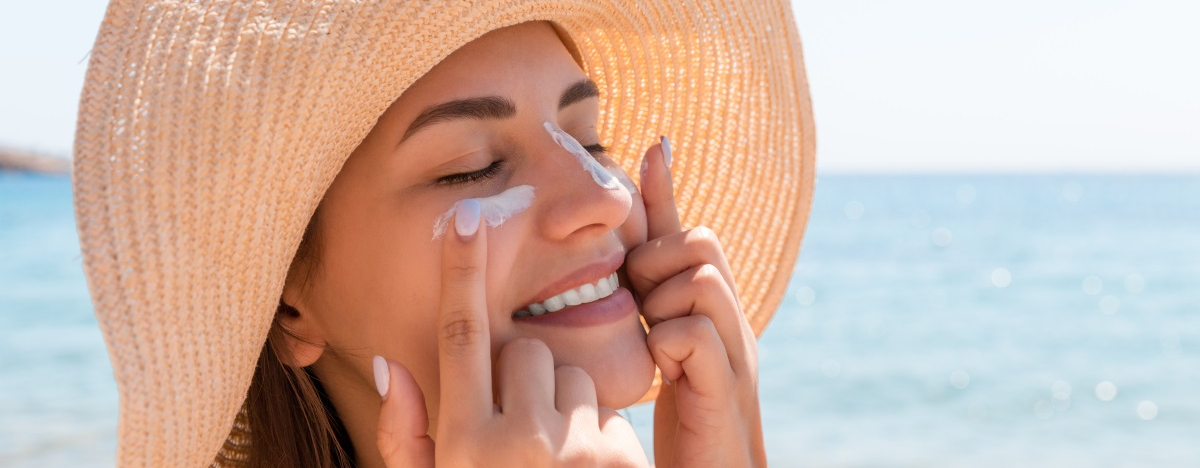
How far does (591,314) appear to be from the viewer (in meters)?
1.73

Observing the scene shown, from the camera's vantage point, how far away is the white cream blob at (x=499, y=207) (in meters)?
1.65

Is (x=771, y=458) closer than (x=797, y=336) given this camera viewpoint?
Yes

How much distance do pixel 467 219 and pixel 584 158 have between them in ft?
0.96

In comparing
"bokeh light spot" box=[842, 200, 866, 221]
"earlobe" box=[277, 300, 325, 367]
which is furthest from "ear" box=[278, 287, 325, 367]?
"bokeh light spot" box=[842, 200, 866, 221]

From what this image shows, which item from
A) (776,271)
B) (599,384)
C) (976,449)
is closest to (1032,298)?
(976,449)

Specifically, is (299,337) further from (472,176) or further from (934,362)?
(934,362)

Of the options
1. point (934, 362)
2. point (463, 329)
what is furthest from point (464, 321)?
point (934, 362)

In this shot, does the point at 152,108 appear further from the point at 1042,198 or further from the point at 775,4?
the point at 1042,198

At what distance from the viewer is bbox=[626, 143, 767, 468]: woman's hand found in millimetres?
1809

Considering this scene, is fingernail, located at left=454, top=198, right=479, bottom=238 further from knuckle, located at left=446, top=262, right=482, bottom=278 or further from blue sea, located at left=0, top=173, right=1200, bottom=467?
blue sea, located at left=0, top=173, right=1200, bottom=467

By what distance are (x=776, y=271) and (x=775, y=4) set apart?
686 millimetres

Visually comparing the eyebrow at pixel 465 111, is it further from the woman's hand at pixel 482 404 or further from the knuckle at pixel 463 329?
the knuckle at pixel 463 329

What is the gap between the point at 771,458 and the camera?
6.57 meters

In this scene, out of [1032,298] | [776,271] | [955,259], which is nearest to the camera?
[776,271]
